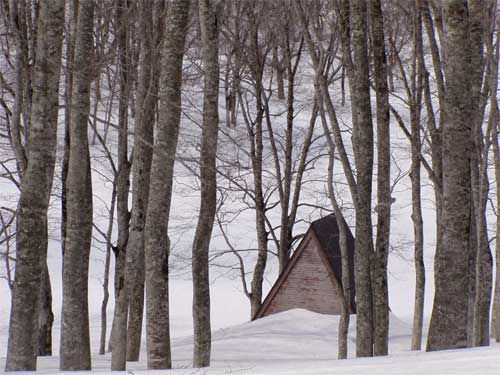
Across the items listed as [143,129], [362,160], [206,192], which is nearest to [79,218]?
[206,192]

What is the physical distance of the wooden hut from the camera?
55.9 ft

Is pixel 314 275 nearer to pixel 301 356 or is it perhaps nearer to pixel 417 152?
pixel 417 152

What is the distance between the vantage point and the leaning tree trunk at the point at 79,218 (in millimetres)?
8602

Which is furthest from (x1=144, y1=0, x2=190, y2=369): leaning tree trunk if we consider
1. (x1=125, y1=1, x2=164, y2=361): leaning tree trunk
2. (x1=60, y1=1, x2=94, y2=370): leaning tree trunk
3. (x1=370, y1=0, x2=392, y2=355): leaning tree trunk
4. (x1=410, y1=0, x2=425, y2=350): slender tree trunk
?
(x1=410, y1=0, x2=425, y2=350): slender tree trunk

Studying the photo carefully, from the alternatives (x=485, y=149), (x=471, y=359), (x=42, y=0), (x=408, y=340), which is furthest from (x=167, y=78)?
(x=408, y=340)

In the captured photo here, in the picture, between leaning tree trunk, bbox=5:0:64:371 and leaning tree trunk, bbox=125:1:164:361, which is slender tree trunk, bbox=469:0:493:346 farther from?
leaning tree trunk, bbox=5:0:64:371

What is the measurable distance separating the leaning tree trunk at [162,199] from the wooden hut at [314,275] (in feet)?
31.1

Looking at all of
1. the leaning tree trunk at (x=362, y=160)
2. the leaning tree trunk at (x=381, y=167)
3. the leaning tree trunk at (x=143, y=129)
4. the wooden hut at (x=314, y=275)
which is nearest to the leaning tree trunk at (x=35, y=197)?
the leaning tree trunk at (x=143, y=129)

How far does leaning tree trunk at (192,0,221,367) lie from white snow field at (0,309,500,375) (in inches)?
19.8

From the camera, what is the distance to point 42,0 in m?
7.13

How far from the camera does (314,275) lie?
1723 cm

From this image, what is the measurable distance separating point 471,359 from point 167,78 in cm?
463

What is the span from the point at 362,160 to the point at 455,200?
113 inches

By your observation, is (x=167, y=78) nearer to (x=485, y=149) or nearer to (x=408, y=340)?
(x=485, y=149)
